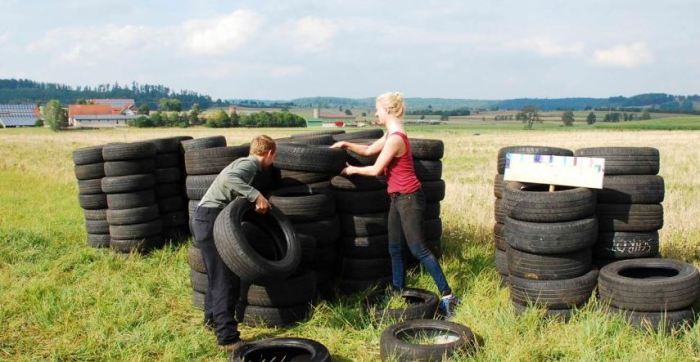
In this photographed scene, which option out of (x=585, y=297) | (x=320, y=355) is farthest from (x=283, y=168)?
(x=585, y=297)

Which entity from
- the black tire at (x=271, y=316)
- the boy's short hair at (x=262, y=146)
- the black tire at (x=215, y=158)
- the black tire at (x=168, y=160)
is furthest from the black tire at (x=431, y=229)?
the black tire at (x=168, y=160)

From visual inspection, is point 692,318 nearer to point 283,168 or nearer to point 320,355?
point 320,355

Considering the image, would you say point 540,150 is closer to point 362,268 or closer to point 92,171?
point 362,268

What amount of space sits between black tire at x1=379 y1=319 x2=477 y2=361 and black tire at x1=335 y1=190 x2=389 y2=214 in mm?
1975

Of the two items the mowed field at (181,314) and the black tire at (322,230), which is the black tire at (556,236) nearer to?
the mowed field at (181,314)

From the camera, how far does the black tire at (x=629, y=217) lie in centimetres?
677

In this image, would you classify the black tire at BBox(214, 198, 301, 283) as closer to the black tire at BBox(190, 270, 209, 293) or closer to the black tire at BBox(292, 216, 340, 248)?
the black tire at BBox(292, 216, 340, 248)

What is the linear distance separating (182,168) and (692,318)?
336 inches

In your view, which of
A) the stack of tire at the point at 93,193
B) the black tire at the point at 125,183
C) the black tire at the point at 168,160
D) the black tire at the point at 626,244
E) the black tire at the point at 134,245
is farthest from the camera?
the black tire at the point at 168,160

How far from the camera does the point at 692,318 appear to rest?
598 cm

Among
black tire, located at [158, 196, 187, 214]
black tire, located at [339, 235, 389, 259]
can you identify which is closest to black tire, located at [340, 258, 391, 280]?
black tire, located at [339, 235, 389, 259]

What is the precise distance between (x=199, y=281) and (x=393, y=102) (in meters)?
3.05

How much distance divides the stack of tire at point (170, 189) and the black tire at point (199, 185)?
2.85m

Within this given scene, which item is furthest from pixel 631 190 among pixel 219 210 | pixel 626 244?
pixel 219 210
